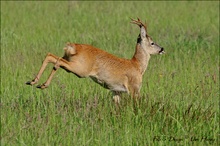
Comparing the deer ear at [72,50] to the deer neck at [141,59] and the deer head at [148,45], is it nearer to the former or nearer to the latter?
the deer neck at [141,59]

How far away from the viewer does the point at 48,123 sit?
6.15 meters

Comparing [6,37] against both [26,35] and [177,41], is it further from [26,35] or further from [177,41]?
[177,41]

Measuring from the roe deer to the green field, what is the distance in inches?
6.7

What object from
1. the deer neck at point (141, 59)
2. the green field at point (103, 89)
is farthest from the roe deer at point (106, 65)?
the green field at point (103, 89)

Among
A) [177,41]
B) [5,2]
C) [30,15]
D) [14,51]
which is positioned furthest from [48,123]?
[5,2]

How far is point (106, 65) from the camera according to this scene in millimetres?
7621

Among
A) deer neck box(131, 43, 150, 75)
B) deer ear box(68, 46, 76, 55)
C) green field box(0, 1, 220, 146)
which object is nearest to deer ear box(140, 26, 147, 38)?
deer neck box(131, 43, 150, 75)

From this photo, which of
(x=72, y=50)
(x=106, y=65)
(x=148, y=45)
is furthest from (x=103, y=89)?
(x=72, y=50)

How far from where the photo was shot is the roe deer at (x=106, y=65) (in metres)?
7.25

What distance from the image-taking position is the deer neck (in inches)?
328

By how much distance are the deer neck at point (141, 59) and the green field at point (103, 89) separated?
0.84 ft

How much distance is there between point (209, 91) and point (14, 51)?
3757 mm

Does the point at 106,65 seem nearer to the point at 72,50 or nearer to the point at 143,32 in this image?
the point at 72,50

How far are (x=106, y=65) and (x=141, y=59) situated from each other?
36.5 inches
